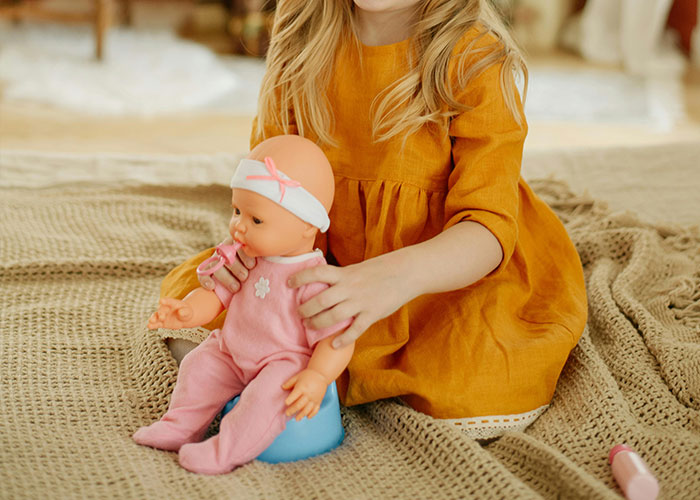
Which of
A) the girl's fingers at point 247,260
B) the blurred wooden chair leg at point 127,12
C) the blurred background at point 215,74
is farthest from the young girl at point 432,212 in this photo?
the blurred wooden chair leg at point 127,12

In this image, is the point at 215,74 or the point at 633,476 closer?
the point at 633,476

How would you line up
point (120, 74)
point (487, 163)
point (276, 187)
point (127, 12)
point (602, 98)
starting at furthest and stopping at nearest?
point (127, 12) < point (120, 74) < point (602, 98) < point (487, 163) < point (276, 187)

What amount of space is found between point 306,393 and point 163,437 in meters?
0.16

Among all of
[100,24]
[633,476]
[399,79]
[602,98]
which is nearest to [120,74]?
[100,24]

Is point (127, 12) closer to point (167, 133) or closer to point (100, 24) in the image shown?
point (100, 24)

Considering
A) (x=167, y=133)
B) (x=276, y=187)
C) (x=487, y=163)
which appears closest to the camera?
(x=276, y=187)

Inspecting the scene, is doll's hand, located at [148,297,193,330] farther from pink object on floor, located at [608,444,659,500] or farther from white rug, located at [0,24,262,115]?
white rug, located at [0,24,262,115]

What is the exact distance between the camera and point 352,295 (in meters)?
0.72

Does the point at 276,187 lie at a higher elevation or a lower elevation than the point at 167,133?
higher

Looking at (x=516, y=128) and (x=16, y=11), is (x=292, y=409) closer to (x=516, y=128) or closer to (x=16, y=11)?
(x=516, y=128)

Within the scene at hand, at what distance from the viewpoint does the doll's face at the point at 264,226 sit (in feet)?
2.29

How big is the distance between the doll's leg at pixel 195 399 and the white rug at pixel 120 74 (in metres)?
1.81

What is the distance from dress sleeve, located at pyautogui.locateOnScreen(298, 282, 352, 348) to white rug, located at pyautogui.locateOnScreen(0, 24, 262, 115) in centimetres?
185

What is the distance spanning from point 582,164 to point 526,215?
21.6 inches
